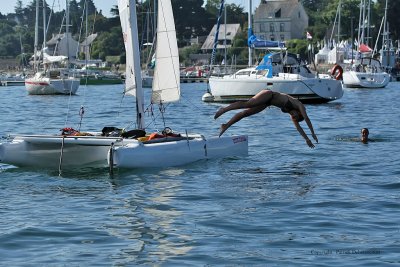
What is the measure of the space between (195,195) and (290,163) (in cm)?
623

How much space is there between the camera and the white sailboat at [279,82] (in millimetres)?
50562

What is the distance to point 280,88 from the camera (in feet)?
165

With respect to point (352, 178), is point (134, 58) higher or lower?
higher

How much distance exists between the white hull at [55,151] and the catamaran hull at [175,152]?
1.18ft

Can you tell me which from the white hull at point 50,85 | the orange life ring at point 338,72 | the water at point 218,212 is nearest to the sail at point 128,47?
the water at point 218,212

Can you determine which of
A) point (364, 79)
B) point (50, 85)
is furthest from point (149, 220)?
point (364, 79)

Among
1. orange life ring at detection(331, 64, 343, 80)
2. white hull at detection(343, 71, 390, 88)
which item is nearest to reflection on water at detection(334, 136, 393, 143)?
orange life ring at detection(331, 64, 343, 80)

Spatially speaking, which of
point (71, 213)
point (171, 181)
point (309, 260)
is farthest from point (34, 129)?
point (309, 260)

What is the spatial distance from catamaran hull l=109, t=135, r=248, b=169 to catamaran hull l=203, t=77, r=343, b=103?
82.3ft

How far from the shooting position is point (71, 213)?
17516 millimetres

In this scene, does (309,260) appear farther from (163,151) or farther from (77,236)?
(163,151)

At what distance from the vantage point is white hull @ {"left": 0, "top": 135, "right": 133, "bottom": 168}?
2138 cm

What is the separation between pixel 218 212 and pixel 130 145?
4467mm

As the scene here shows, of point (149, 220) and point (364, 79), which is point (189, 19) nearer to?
point (364, 79)
